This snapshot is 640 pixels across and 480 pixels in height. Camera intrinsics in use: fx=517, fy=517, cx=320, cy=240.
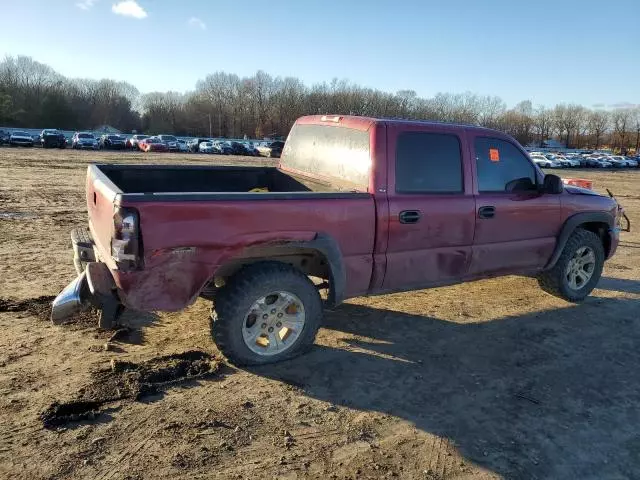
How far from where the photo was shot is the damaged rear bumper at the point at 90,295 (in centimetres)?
370

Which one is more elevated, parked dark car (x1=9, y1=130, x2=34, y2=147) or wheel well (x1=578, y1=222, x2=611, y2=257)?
parked dark car (x1=9, y1=130, x2=34, y2=147)

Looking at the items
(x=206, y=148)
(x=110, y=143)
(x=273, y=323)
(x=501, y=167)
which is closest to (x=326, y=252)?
(x=273, y=323)

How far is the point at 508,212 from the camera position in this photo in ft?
17.5

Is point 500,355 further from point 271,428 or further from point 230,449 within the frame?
point 230,449

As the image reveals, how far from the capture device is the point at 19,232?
349 inches

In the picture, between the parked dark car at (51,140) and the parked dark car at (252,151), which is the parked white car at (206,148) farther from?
the parked dark car at (51,140)

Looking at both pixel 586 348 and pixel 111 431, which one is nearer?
pixel 111 431

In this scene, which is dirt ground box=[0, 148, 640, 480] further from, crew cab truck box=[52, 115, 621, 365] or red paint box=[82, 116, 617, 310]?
red paint box=[82, 116, 617, 310]

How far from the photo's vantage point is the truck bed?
522cm

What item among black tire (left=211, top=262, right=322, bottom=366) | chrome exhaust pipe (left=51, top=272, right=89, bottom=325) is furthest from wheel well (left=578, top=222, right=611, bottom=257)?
chrome exhaust pipe (left=51, top=272, right=89, bottom=325)

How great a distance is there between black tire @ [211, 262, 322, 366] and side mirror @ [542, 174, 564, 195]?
9.69 feet

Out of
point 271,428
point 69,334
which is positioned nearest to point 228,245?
point 271,428

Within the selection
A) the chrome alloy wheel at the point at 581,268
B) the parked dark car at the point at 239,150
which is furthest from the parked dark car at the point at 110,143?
the chrome alloy wheel at the point at 581,268

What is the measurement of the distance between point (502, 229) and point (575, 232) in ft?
4.51
